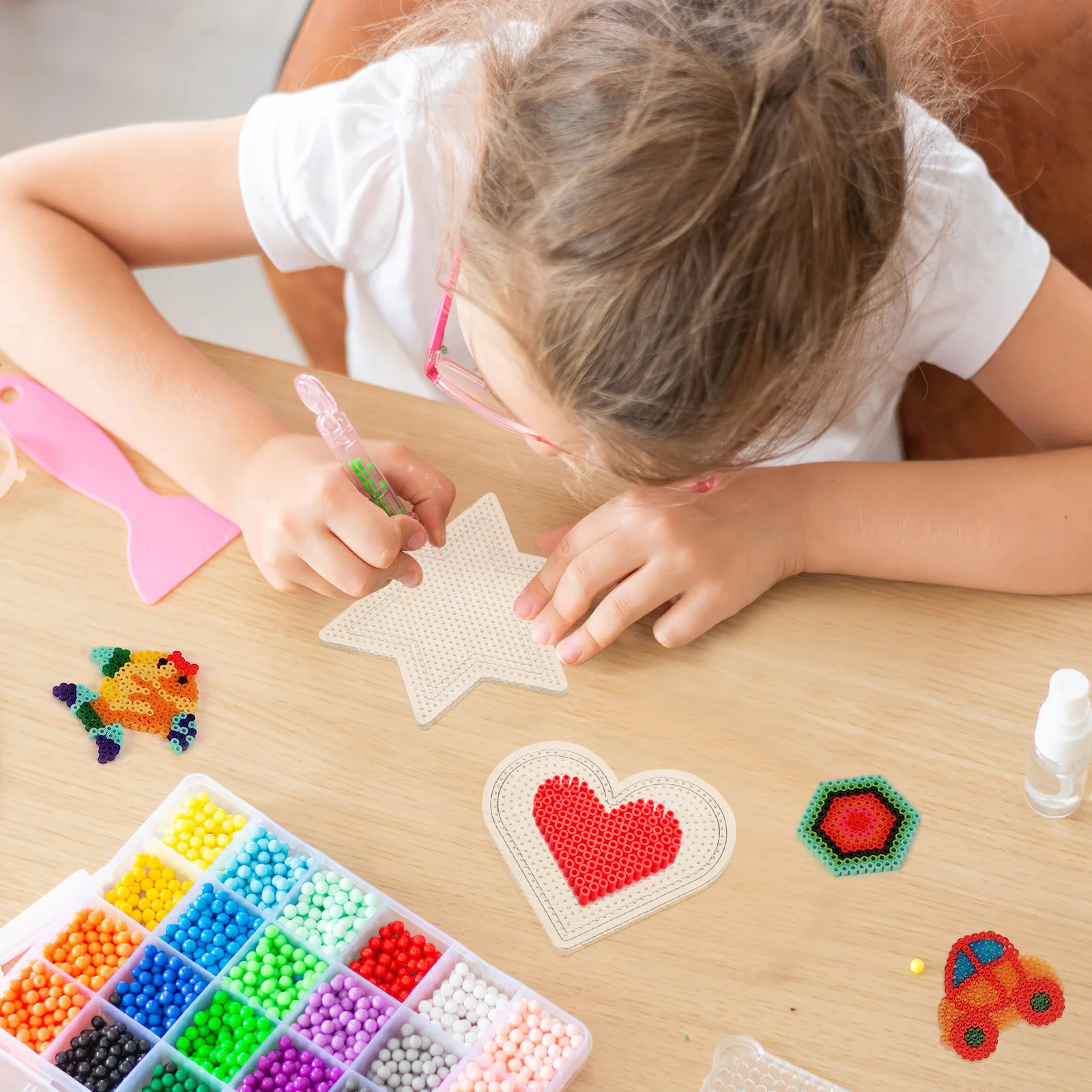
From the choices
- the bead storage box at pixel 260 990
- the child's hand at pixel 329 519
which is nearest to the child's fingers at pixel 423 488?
the child's hand at pixel 329 519

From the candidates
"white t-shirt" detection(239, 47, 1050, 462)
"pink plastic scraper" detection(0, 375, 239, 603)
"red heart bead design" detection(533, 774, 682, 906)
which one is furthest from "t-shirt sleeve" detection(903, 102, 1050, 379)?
"pink plastic scraper" detection(0, 375, 239, 603)

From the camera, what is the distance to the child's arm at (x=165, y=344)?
0.75 metres

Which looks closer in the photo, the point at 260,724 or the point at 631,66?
the point at 631,66

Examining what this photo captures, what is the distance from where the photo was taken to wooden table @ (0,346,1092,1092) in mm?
600

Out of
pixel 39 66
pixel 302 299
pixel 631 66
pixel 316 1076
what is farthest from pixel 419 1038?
pixel 39 66

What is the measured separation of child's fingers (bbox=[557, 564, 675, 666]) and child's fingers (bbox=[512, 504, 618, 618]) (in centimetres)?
4

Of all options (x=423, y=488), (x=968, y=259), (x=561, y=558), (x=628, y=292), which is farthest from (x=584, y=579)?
(x=968, y=259)

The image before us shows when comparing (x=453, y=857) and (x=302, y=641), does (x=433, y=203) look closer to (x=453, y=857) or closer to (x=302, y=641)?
(x=302, y=641)

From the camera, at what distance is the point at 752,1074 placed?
578mm

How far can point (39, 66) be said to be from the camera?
2.21 meters

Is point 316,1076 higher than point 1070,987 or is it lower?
higher

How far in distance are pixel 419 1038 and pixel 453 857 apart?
0.10 m

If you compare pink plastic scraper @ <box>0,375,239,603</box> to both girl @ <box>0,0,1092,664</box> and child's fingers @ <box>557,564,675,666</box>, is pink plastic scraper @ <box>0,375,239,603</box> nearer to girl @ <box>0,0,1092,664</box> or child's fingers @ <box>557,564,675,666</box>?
girl @ <box>0,0,1092,664</box>

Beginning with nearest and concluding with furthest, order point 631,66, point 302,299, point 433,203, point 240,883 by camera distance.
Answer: point 631,66, point 240,883, point 433,203, point 302,299
